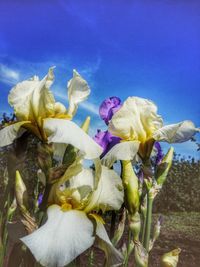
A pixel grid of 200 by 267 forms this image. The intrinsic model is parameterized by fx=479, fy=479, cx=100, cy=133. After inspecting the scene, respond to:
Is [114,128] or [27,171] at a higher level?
[27,171]

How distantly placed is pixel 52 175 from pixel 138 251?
0.14m

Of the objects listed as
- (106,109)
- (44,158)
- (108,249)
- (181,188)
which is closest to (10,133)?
(44,158)

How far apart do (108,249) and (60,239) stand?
A: 6 centimetres

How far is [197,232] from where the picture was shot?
3.21m

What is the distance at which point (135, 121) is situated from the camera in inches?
24.1

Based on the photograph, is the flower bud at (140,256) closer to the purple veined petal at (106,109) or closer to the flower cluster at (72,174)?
the flower cluster at (72,174)

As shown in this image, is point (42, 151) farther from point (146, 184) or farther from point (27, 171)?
point (27, 171)

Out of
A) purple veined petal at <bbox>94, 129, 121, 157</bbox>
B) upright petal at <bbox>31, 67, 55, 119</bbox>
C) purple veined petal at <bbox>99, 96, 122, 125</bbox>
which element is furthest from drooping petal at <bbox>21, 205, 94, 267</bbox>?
purple veined petal at <bbox>99, 96, 122, 125</bbox>

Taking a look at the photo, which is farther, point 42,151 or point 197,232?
point 197,232

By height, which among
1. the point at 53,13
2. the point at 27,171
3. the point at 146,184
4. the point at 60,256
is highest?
the point at 53,13

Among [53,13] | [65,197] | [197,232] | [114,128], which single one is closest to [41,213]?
[65,197]

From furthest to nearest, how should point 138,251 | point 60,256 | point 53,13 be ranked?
point 53,13, point 138,251, point 60,256

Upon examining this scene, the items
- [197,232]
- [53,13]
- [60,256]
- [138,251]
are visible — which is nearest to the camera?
[60,256]

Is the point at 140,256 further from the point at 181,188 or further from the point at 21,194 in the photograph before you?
Answer: the point at 181,188
